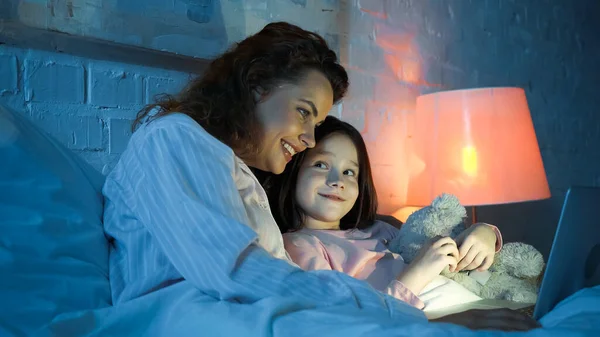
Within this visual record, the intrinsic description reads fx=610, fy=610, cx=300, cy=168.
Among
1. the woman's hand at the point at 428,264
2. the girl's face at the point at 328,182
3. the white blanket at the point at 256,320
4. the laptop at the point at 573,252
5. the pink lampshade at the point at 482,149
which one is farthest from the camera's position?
the pink lampshade at the point at 482,149

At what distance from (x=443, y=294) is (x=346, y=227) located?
0.34 metres

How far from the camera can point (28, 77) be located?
1.09 meters

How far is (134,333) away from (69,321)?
77mm

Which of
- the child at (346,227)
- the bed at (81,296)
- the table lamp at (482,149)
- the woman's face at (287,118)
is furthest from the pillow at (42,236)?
the table lamp at (482,149)

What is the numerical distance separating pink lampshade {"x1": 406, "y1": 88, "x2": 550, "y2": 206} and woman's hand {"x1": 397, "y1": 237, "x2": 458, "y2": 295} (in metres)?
0.51

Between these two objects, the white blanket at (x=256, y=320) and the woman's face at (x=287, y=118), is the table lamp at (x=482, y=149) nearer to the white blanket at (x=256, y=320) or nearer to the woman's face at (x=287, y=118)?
the woman's face at (x=287, y=118)

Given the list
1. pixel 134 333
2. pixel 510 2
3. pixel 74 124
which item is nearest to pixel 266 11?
pixel 74 124

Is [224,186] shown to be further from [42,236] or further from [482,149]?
[482,149]

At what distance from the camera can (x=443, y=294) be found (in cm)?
118

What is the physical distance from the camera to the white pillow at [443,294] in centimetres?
116

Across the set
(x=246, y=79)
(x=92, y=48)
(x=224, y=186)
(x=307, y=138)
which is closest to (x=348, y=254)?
(x=307, y=138)

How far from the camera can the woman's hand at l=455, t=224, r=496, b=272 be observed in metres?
1.23

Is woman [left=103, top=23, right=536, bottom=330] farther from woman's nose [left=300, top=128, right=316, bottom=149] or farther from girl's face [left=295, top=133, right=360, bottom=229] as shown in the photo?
girl's face [left=295, top=133, right=360, bottom=229]

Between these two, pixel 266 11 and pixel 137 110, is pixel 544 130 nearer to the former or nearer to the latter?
pixel 266 11
